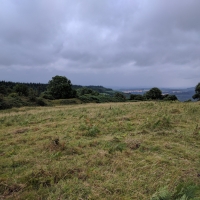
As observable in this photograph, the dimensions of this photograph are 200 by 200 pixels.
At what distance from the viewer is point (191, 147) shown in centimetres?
575

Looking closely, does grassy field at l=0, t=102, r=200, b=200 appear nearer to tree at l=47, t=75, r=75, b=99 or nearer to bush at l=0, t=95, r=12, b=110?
bush at l=0, t=95, r=12, b=110

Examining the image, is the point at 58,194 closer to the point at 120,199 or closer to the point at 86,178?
the point at 86,178

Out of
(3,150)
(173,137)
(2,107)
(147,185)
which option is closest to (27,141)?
(3,150)

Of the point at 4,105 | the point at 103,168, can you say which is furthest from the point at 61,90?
the point at 103,168

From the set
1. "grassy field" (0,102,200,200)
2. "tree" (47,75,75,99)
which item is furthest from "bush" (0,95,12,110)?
"grassy field" (0,102,200,200)

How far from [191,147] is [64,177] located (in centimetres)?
462

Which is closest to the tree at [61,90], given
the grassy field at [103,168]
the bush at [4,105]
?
the bush at [4,105]

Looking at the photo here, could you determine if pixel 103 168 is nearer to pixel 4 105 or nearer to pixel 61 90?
pixel 4 105

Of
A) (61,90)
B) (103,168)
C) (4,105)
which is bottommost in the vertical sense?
(4,105)

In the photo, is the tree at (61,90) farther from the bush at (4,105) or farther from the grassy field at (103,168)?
the grassy field at (103,168)

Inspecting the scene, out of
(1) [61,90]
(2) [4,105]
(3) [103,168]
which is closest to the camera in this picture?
(3) [103,168]

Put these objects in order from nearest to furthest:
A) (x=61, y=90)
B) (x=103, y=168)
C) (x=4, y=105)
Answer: (x=103, y=168)
(x=4, y=105)
(x=61, y=90)

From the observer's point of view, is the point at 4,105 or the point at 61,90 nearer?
the point at 4,105

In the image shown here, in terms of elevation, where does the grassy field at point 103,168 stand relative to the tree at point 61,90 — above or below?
below
